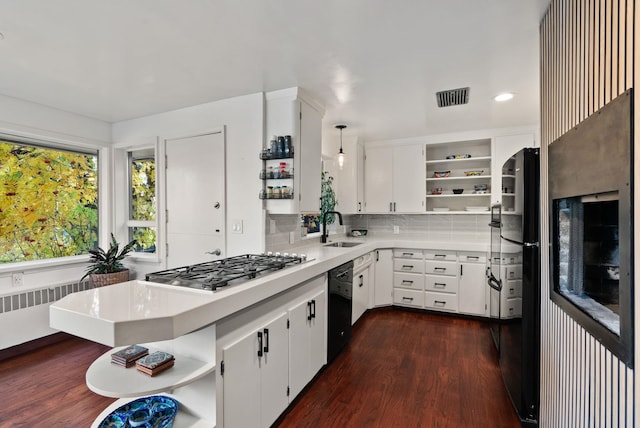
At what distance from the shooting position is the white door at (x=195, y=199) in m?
3.09

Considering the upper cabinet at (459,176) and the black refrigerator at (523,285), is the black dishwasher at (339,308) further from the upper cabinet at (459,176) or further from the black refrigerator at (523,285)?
the upper cabinet at (459,176)

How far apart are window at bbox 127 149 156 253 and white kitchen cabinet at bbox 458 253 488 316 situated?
379cm

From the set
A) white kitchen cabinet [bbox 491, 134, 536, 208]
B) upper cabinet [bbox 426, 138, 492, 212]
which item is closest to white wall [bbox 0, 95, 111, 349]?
upper cabinet [bbox 426, 138, 492, 212]

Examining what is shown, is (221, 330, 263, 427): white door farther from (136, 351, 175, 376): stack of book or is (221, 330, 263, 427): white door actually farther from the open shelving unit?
(136, 351, 175, 376): stack of book

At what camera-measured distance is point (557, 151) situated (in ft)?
5.00

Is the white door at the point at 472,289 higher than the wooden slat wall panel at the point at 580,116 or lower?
lower

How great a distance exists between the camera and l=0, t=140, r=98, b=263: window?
306cm

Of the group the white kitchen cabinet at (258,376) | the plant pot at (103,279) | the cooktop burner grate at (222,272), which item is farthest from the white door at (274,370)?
the plant pot at (103,279)

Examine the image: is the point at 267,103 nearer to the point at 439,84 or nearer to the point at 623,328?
the point at 439,84

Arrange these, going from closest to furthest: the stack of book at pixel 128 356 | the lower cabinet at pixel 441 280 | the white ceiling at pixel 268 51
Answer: the stack of book at pixel 128 356 → the white ceiling at pixel 268 51 → the lower cabinet at pixel 441 280

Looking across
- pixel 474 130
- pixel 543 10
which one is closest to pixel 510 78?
pixel 543 10

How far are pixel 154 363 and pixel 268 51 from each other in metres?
1.97

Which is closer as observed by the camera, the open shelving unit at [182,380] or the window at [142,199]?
the open shelving unit at [182,380]

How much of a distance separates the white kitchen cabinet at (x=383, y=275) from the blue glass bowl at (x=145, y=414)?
312 centimetres
